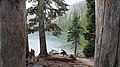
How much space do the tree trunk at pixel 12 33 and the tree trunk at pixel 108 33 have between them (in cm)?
77

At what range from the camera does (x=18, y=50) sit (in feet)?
8.43

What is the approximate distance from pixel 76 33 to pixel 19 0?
94.2ft

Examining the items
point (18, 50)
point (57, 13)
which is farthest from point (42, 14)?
point (18, 50)

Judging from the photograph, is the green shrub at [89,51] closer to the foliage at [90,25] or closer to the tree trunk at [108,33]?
the foliage at [90,25]

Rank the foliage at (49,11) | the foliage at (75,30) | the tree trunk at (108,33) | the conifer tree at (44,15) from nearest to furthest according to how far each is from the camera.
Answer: the tree trunk at (108,33) → the conifer tree at (44,15) → the foliage at (49,11) → the foliage at (75,30)

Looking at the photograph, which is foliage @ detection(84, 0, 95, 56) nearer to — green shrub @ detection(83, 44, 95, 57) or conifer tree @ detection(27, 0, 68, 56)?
green shrub @ detection(83, 44, 95, 57)

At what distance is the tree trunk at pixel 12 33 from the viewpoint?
2.50 meters

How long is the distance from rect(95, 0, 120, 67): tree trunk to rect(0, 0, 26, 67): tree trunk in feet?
2.52

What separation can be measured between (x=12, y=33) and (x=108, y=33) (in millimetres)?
949

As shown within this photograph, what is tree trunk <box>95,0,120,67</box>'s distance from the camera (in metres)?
2.16

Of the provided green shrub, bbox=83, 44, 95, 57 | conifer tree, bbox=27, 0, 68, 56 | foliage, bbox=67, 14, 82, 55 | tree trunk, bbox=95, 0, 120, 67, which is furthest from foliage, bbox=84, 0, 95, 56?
tree trunk, bbox=95, 0, 120, 67

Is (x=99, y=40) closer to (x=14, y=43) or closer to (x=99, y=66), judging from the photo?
(x=99, y=66)

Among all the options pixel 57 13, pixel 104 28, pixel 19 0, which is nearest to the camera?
pixel 104 28

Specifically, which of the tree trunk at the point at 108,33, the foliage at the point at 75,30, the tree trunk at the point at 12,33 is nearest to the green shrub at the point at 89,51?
the foliage at the point at 75,30
